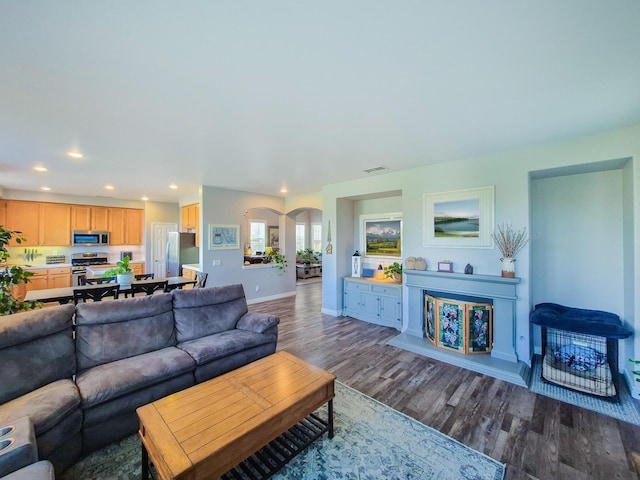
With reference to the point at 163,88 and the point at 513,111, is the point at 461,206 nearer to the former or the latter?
the point at 513,111

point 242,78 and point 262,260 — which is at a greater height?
point 242,78

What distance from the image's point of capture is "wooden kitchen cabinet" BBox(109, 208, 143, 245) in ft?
23.8

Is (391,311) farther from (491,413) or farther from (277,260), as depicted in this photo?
(277,260)

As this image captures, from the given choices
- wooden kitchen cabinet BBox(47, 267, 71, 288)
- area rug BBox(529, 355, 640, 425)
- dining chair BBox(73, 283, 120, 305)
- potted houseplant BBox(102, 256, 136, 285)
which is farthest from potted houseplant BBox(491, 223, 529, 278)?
wooden kitchen cabinet BBox(47, 267, 71, 288)

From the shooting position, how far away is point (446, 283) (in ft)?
12.3

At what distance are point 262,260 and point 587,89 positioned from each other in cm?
664

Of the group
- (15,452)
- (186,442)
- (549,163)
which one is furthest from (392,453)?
(549,163)

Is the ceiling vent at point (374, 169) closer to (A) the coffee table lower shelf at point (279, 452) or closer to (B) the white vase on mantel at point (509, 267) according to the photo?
(B) the white vase on mantel at point (509, 267)

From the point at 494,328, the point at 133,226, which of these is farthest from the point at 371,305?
the point at 133,226

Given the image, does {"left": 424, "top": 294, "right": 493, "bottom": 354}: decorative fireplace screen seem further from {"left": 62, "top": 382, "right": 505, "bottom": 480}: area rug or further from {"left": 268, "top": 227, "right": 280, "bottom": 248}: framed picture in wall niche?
{"left": 268, "top": 227, "right": 280, "bottom": 248}: framed picture in wall niche

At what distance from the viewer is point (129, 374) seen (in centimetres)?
217

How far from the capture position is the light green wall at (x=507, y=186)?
2742 mm

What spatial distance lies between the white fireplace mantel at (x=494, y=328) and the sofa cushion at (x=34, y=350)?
3.74 m

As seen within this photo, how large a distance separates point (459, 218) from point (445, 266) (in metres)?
0.73
